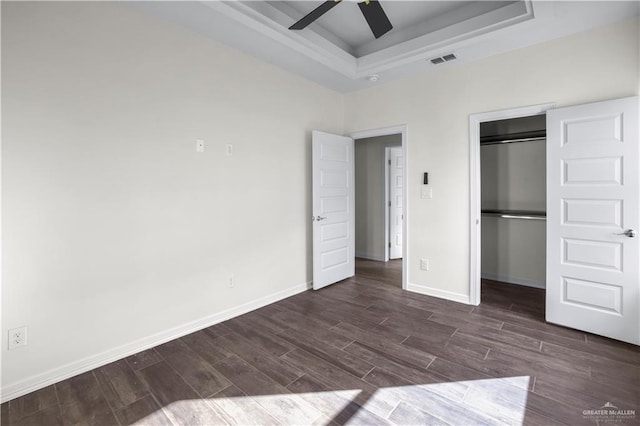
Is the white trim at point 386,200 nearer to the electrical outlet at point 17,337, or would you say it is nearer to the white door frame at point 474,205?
the white door frame at point 474,205

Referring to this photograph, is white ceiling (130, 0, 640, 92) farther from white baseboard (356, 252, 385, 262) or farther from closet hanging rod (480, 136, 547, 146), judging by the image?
white baseboard (356, 252, 385, 262)

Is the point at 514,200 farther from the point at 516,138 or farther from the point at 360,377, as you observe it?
the point at 360,377

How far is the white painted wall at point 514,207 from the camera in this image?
4.04 meters

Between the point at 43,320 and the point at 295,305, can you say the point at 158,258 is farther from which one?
the point at 295,305

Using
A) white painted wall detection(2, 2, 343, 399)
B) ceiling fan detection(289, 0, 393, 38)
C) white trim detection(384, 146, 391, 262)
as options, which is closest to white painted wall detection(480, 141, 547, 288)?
white trim detection(384, 146, 391, 262)

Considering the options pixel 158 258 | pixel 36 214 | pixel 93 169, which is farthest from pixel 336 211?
pixel 36 214


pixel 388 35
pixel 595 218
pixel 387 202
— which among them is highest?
pixel 388 35

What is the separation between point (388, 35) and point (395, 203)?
313 centimetres

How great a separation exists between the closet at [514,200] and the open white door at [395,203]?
5.62 ft

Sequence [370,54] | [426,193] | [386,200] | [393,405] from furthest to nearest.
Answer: [386,200] → [426,193] → [370,54] → [393,405]

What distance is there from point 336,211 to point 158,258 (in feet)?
7.69

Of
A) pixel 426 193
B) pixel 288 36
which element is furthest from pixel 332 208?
pixel 288 36

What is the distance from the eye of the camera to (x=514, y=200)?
4242 mm

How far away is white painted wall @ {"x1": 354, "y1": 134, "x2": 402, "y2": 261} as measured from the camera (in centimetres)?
577
